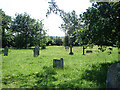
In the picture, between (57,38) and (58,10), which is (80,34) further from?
(57,38)

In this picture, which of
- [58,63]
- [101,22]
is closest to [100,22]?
[101,22]

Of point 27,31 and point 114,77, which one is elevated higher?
point 27,31

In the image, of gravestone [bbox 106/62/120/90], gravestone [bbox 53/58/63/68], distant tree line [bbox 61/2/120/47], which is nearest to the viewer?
gravestone [bbox 106/62/120/90]

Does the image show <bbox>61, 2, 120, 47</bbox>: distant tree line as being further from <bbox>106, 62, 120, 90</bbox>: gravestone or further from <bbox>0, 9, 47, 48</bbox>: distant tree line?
<bbox>0, 9, 47, 48</bbox>: distant tree line

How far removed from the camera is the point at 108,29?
7.94m

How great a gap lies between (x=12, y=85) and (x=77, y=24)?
21.3 feet

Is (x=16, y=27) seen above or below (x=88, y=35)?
above

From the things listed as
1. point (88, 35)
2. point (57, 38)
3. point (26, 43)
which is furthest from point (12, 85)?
point (57, 38)

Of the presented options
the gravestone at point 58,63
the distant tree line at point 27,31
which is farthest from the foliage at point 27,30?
the gravestone at point 58,63

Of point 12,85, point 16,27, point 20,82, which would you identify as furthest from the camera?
point 16,27

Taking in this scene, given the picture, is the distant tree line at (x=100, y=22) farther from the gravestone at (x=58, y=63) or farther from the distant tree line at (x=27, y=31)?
the distant tree line at (x=27, y=31)

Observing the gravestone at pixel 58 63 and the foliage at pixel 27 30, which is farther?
the foliage at pixel 27 30

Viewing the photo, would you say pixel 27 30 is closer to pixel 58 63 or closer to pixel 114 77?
pixel 58 63

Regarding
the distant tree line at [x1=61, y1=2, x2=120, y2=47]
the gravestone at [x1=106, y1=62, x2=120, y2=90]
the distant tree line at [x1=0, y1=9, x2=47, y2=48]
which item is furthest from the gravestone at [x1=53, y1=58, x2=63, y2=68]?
the distant tree line at [x1=0, y1=9, x2=47, y2=48]
